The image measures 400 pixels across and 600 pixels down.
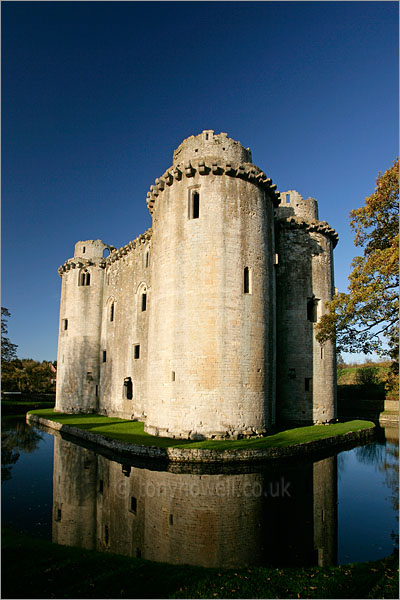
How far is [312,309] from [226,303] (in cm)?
892

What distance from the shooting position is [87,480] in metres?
12.7

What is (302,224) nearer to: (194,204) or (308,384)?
(194,204)

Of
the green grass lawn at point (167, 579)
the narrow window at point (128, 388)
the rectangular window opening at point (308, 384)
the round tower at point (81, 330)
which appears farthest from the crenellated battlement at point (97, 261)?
the green grass lawn at point (167, 579)

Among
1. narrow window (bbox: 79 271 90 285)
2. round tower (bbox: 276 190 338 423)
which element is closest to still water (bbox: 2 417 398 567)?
round tower (bbox: 276 190 338 423)

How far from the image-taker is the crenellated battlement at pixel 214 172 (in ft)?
59.8

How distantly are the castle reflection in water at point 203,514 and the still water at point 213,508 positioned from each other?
0.03m

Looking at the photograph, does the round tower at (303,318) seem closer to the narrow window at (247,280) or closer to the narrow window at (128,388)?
the narrow window at (247,280)

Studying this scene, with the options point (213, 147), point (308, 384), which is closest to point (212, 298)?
point (213, 147)

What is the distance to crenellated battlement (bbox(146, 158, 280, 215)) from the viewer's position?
18234 millimetres

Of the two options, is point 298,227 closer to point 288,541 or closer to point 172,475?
point 172,475

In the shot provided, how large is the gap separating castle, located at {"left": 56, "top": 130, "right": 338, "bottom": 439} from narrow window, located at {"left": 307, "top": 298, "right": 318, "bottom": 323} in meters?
0.07

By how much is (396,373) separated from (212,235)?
9454 mm

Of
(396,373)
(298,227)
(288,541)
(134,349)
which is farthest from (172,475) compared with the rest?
(298,227)

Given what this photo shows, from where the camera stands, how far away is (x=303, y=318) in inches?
906
